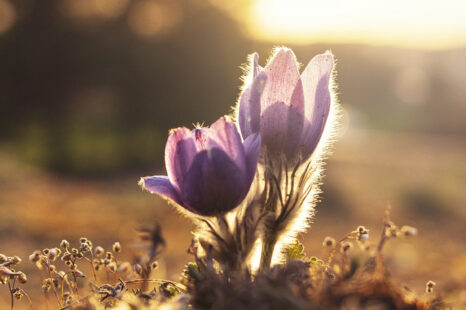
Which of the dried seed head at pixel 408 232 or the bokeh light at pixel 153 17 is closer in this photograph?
the dried seed head at pixel 408 232

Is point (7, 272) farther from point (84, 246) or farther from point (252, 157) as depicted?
point (252, 157)

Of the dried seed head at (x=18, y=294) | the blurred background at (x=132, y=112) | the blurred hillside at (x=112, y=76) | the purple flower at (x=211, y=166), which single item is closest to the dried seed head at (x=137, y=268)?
the dried seed head at (x=18, y=294)

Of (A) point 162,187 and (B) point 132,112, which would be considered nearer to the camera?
(A) point 162,187

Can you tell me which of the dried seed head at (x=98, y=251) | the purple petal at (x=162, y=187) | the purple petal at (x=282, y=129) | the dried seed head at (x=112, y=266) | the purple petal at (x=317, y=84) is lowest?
the dried seed head at (x=112, y=266)

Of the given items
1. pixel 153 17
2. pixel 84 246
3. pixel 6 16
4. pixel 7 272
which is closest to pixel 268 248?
pixel 84 246

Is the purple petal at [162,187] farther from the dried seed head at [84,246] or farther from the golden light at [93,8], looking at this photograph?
the golden light at [93,8]

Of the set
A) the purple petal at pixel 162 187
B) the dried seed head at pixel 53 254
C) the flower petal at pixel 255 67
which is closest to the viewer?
the purple petal at pixel 162 187

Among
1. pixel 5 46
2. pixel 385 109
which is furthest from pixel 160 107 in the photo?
pixel 385 109

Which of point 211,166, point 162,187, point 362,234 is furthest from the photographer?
point 362,234
